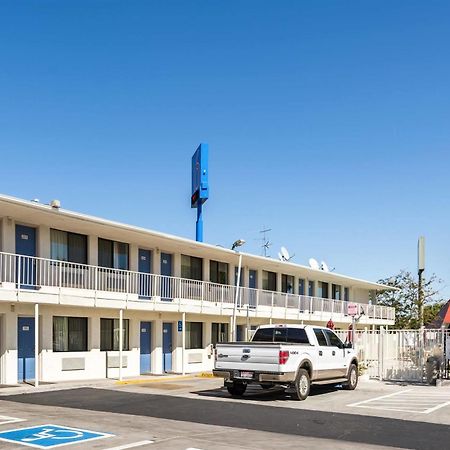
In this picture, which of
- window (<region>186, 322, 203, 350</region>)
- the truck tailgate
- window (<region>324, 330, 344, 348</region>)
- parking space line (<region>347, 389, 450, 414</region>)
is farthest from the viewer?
window (<region>186, 322, 203, 350</region>)

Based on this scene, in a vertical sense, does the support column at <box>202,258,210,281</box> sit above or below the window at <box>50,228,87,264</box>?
below

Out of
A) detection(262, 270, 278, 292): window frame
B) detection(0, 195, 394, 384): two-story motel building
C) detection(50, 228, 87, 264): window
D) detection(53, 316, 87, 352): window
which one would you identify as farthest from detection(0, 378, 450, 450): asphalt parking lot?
detection(262, 270, 278, 292): window frame

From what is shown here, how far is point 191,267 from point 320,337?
12025mm

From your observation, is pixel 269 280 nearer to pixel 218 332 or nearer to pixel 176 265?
pixel 218 332

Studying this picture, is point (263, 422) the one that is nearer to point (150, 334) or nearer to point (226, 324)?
point (150, 334)

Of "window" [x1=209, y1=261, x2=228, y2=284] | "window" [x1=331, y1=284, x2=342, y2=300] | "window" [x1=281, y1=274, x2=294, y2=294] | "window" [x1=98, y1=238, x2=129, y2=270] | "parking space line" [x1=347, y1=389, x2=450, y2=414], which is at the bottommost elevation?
"parking space line" [x1=347, y1=389, x2=450, y2=414]

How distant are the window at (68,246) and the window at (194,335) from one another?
7000 millimetres

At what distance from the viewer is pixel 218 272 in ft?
104

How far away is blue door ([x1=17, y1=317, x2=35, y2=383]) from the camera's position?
20656 millimetres

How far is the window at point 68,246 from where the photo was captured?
22.3 m

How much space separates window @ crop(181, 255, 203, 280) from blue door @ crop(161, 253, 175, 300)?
0.97m

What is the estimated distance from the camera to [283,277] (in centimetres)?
3778

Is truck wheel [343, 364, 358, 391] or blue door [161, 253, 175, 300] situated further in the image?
blue door [161, 253, 175, 300]

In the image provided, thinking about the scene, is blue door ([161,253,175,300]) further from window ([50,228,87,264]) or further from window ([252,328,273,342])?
window ([252,328,273,342])
